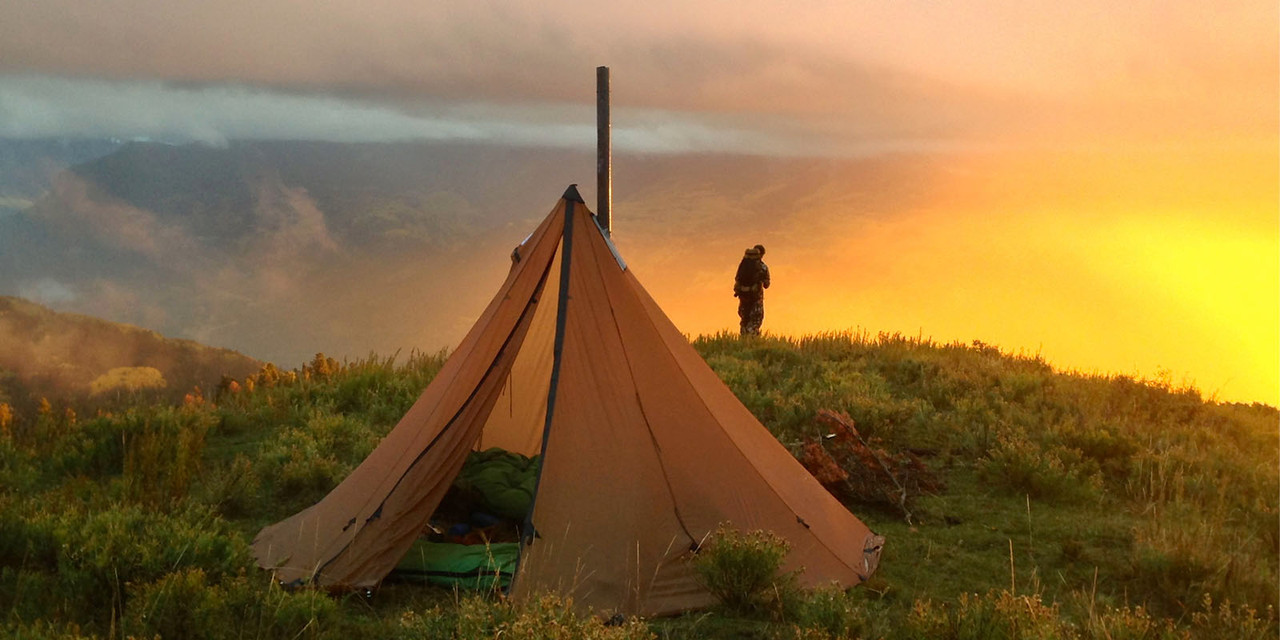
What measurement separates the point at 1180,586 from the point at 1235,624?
98 cm

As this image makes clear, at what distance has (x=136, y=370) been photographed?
233 feet

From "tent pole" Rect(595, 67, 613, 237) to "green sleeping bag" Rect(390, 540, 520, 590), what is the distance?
275 cm

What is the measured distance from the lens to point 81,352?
242ft

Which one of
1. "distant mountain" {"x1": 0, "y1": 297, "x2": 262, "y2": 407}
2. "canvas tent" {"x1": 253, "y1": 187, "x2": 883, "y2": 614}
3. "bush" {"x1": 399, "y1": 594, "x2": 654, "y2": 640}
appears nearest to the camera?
"bush" {"x1": 399, "y1": 594, "x2": 654, "y2": 640}

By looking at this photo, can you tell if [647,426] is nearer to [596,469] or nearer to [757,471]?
[596,469]

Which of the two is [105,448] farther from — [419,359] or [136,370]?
[136,370]

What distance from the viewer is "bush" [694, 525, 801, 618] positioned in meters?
6.27

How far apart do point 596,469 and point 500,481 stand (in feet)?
5.48

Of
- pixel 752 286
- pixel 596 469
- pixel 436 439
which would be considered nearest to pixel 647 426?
pixel 596 469

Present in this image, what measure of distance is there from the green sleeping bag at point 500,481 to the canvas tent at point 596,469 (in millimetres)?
741

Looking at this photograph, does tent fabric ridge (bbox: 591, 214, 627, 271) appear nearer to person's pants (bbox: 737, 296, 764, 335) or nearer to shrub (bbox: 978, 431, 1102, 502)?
shrub (bbox: 978, 431, 1102, 502)

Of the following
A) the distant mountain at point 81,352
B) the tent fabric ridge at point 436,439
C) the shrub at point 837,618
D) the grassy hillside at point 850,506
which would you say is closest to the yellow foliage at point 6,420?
the grassy hillside at point 850,506

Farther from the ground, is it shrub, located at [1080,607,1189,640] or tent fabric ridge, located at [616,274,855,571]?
tent fabric ridge, located at [616,274,855,571]

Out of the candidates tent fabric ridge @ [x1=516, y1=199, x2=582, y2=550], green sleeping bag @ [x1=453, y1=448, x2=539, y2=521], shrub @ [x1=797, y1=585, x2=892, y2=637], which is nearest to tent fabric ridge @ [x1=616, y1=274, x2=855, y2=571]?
tent fabric ridge @ [x1=516, y1=199, x2=582, y2=550]
